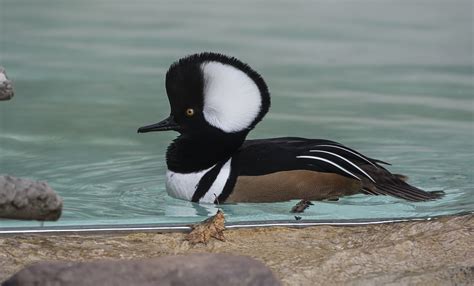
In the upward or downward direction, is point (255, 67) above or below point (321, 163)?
below

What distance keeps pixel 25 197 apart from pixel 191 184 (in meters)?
2.94

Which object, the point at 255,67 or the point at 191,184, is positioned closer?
the point at 191,184

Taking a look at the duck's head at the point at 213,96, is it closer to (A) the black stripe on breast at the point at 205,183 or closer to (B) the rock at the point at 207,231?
(A) the black stripe on breast at the point at 205,183

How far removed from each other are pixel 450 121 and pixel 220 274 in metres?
4.98

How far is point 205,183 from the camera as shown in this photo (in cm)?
665

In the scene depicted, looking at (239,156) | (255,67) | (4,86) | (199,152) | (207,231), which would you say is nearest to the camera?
(4,86)

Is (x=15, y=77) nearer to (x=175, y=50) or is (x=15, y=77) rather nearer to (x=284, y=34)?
(x=175, y=50)

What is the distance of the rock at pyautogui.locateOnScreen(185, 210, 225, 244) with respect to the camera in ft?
16.5

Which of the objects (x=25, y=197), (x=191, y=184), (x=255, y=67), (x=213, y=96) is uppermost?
(x=25, y=197)

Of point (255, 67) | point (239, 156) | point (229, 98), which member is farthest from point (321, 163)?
point (255, 67)

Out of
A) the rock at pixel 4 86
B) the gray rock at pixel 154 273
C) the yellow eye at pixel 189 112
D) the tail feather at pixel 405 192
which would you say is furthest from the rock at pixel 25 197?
the tail feather at pixel 405 192

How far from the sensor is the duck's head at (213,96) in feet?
21.0

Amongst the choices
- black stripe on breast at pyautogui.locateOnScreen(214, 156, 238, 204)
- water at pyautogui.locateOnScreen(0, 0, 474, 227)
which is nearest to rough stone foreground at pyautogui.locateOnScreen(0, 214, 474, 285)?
water at pyautogui.locateOnScreen(0, 0, 474, 227)

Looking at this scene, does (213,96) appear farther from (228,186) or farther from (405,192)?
(405,192)
